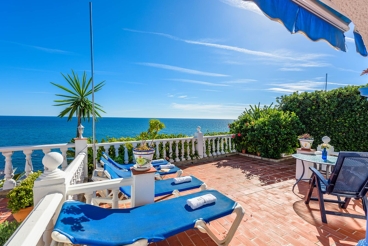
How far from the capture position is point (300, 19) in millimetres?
1783

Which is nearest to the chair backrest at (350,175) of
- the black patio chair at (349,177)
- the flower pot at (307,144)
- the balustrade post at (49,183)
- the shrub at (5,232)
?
the black patio chair at (349,177)

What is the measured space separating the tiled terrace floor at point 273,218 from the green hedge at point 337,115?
279cm

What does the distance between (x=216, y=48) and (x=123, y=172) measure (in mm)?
6402

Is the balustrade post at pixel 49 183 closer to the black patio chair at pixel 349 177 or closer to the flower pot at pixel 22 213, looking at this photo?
the flower pot at pixel 22 213

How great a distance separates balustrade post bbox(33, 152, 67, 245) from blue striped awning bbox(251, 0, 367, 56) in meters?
2.33

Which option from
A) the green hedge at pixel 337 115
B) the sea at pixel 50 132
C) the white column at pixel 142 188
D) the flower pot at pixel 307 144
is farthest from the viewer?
the sea at pixel 50 132

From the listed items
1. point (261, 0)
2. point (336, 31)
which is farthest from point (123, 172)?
point (336, 31)

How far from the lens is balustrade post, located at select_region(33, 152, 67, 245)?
1553mm

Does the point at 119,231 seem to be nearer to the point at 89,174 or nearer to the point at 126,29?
the point at 89,174

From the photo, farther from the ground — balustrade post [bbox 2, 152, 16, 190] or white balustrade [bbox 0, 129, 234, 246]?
Answer: white balustrade [bbox 0, 129, 234, 246]

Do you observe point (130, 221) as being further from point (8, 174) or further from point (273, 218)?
point (8, 174)

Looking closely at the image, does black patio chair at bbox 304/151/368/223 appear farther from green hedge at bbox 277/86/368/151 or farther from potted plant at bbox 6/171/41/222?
green hedge at bbox 277/86/368/151

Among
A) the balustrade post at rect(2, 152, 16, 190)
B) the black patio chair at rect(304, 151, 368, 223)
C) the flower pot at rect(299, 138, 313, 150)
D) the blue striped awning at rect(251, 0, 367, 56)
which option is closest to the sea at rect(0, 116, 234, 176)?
the balustrade post at rect(2, 152, 16, 190)

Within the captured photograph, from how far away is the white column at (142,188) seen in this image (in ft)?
7.13
